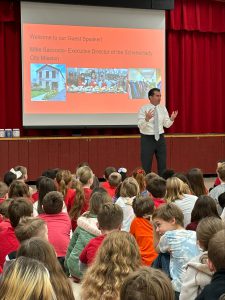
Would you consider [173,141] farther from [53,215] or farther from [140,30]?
[53,215]

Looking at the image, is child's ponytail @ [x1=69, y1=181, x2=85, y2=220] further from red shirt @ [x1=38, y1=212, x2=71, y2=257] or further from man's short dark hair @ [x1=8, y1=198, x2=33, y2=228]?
man's short dark hair @ [x1=8, y1=198, x2=33, y2=228]

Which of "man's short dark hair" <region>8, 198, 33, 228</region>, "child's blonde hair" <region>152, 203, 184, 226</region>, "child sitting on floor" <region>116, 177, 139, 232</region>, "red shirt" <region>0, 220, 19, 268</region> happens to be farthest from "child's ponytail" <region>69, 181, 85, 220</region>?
"child's blonde hair" <region>152, 203, 184, 226</region>

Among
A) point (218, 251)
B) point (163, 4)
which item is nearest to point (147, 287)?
point (218, 251)

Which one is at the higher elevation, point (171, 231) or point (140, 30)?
point (140, 30)

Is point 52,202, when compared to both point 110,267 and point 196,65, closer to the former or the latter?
point 110,267

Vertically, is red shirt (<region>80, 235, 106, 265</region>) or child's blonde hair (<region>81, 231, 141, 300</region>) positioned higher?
child's blonde hair (<region>81, 231, 141, 300</region>)

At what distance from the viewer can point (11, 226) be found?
130 inches

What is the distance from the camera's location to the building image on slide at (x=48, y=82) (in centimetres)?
903

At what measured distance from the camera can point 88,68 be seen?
9422 millimetres

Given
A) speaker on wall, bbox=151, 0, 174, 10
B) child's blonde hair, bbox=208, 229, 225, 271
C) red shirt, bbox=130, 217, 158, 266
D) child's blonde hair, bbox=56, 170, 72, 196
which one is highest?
speaker on wall, bbox=151, 0, 174, 10

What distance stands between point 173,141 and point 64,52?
8.23 feet

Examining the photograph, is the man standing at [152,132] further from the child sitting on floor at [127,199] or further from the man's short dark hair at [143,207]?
the man's short dark hair at [143,207]

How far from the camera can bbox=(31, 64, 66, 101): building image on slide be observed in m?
9.03

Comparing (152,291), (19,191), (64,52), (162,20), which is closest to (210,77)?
(162,20)
